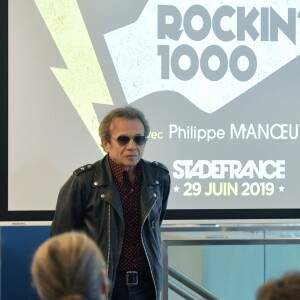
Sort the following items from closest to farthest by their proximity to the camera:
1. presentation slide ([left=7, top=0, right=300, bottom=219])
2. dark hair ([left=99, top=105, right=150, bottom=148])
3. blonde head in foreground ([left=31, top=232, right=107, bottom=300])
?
blonde head in foreground ([left=31, top=232, right=107, bottom=300]), dark hair ([left=99, top=105, right=150, bottom=148]), presentation slide ([left=7, top=0, right=300, bottom=219])

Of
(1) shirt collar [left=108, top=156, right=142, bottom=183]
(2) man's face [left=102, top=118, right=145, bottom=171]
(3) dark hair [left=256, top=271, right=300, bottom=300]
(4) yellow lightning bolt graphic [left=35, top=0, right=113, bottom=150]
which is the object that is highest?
(4) yellow lightning bolt graphic [left=35, top=0, right=113, bottom=150]

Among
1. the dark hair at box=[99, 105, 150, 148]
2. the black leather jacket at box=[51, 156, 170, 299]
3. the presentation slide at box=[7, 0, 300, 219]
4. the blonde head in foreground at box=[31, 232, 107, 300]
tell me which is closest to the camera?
the blonde head in foreground at box=[31, 232, 107, 300]

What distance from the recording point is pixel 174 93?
12.2 ft

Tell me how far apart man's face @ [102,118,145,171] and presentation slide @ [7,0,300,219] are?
2.50ft

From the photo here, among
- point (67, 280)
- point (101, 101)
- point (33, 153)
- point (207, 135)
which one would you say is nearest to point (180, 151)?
point (207, 135)

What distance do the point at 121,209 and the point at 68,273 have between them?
1366 mm

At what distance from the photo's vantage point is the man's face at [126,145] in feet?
9.34

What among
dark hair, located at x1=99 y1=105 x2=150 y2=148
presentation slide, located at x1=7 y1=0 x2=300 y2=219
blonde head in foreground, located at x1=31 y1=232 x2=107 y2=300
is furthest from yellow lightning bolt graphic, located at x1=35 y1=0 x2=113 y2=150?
blonde head in foreground, located at x1=31 y1=232 x2=107 y2=300

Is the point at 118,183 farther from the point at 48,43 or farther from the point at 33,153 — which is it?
the point at 48,43

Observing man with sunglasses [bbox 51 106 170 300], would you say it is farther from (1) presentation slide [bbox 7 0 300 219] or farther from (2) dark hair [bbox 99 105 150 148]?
(1) presentation slide [bbox 7 0 300 219]

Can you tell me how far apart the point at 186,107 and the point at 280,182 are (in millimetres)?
724

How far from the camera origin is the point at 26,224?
11.8 feet

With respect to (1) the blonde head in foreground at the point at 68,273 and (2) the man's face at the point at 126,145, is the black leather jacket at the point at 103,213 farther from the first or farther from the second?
(1) the blonde head in foreground at the point at 68,273

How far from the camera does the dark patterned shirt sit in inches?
110
